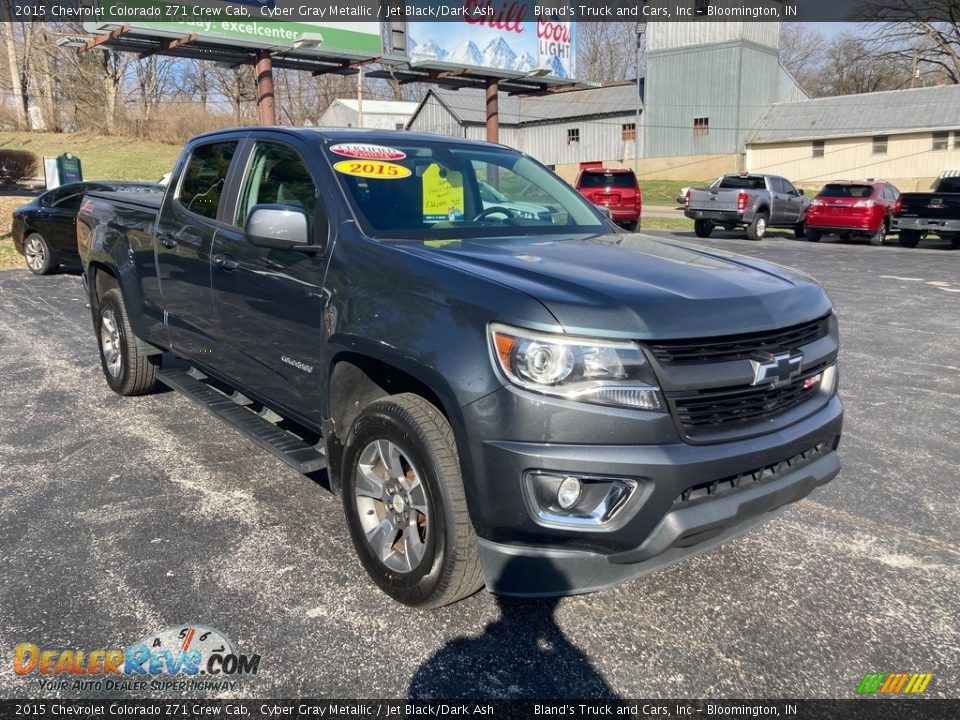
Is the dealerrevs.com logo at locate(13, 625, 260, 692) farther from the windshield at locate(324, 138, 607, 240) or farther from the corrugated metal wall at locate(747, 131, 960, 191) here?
the corrugated metal wall at locate(747, 131, 960, 191)

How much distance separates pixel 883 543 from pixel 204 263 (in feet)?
12.4

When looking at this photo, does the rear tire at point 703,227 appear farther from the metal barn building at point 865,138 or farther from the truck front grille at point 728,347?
the metal barn building at point 865,138

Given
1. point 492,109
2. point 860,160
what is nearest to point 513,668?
point 492,109

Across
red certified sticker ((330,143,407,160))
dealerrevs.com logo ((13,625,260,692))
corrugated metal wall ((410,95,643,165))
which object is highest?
corrugated metal wall ((410,95,643,165))

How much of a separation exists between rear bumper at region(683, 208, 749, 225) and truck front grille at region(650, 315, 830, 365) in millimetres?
18378

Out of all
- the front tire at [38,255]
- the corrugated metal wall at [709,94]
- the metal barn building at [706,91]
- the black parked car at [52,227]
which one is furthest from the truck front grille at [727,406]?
the corrugated metal wall at [709,94]

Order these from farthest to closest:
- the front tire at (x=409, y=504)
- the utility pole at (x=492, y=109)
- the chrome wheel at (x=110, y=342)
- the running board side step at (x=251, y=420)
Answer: the utility pole at (x=492, y=109), the chrome wheel at (x=110, y=342), the running board side step at (x=251, y=420), the front tire at (x=409, y=504)

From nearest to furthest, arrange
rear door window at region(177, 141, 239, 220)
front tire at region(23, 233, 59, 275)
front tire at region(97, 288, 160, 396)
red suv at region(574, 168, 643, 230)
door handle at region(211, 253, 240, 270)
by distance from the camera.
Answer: door handle at region(211, 253, 240, 270) → rear door window at region(177, 141, 239, 220) → front tire at region(97, 288, 160, 396) → front tire at region(23, 233, 59, 275) → red suv at region(574, 168, 643, 230)

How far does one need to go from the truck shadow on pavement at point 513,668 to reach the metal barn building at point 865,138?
4196cm

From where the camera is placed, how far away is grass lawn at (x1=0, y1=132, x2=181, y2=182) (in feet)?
114

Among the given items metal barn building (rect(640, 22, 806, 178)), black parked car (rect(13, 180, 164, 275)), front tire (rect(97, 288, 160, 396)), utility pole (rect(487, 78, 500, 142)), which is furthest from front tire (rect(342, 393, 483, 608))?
metal barn building (rect(640, 22, 806, 178))

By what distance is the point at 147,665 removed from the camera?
2.70 m

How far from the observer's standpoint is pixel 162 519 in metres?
3.81

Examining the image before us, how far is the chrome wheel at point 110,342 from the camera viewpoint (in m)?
5.73
